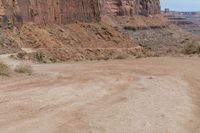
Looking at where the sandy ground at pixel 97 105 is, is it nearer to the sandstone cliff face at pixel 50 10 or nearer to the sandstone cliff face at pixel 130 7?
the sandstone cliff face at pixel 50 10

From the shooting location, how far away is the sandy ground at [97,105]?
11.3 m

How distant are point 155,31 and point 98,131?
105m

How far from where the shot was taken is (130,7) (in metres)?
118

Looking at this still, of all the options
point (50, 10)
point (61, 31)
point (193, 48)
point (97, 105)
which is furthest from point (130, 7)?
point (97, 105)

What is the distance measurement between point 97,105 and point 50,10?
42574 mm

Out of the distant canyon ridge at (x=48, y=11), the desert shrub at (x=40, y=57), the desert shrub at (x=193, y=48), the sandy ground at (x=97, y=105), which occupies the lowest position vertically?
the desert shrub at (x=193, y=48)

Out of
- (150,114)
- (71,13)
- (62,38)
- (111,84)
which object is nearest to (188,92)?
(111,84)

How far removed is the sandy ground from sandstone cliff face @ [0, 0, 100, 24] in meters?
25.9

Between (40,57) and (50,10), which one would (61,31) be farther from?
(40,57)

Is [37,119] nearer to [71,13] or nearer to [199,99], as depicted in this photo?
[199,99]

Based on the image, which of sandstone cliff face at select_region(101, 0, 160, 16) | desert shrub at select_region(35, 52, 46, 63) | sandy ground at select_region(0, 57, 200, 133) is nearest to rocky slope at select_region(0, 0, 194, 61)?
desert shrub at select_region(35, 52, 46, 63)

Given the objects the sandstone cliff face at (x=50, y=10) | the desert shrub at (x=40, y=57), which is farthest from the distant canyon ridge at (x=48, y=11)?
the desert shrub at (x=40, y=57)

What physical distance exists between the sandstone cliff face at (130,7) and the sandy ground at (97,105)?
89759mm

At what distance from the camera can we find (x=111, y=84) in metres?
18.9
